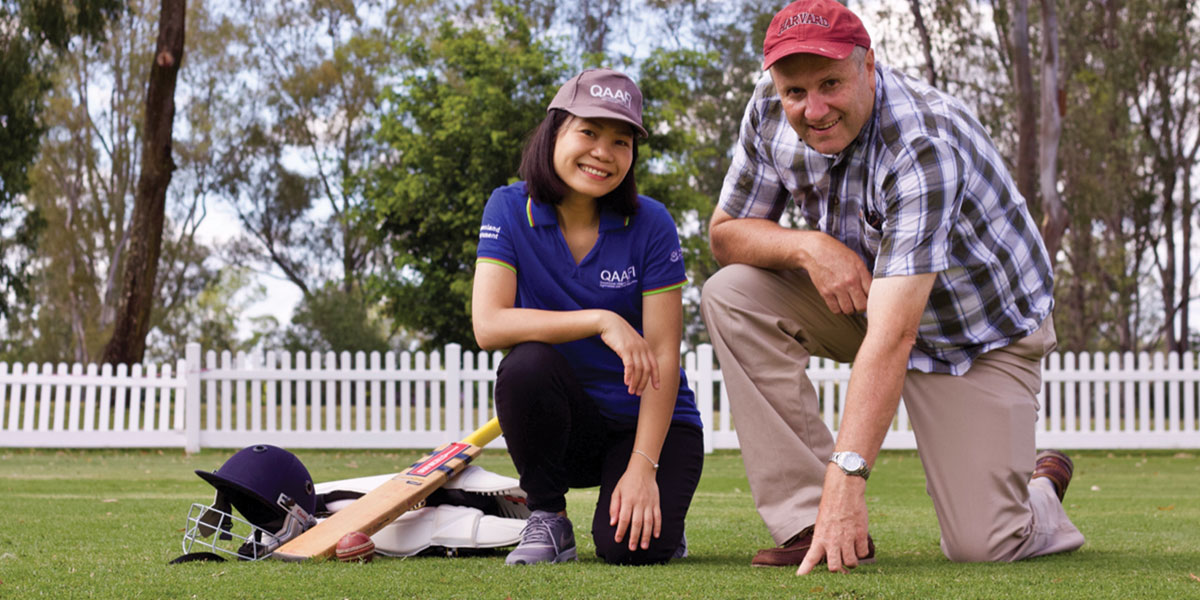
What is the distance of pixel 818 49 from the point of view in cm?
251

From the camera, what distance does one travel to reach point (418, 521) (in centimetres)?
319

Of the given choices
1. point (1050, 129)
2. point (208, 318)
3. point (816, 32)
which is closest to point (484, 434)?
point (816, 32)

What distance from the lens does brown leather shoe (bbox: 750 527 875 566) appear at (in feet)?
9.23

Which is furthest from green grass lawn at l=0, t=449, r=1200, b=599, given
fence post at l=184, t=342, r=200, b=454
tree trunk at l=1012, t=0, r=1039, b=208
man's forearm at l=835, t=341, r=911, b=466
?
tree trunk at l=1012, t=0, r=1039, b=208

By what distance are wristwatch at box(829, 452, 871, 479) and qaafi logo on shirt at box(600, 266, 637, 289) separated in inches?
33.0

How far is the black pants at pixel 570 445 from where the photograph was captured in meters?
2.92

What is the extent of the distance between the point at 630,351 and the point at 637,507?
1.44 feet

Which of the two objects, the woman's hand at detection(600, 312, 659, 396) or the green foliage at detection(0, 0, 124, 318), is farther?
the green foliage at detection(0, 0, 124, 318)

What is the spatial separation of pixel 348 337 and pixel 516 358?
65.6ft

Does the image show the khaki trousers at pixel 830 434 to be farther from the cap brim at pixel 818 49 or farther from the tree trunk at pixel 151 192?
the tree trunk at pixel 151 192

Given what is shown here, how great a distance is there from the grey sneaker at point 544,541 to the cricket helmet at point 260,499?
631 mm

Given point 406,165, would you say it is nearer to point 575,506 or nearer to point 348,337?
point 348,337

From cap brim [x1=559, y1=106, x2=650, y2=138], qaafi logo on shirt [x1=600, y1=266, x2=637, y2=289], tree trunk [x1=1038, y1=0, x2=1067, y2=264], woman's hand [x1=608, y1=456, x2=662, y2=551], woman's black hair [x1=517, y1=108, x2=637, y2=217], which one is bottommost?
woman's hand [x1=608, y1=456, x2=662, y2=551]

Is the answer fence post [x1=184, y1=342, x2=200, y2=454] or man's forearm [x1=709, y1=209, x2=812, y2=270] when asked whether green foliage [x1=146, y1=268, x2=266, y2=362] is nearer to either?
fence post [x1=184, y1=342, x2=200, y2=454]
